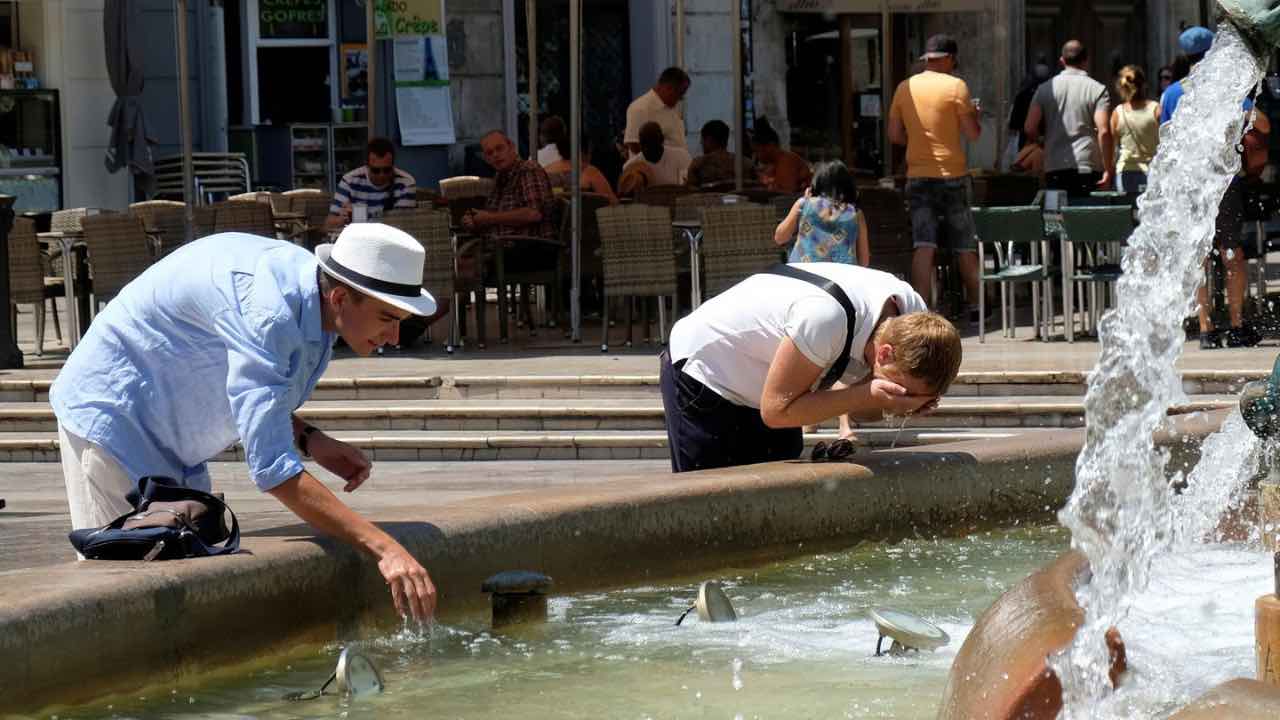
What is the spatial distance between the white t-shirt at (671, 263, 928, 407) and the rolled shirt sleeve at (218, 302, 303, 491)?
5.19 feet

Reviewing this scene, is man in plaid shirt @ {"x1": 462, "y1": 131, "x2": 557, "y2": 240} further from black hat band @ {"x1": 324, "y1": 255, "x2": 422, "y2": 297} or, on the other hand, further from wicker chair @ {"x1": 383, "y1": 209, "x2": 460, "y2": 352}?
black hat band @ {"x1": 324, "y1": 255, "x2": 422, "y2": 297}

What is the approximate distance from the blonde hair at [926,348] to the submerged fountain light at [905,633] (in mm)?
555

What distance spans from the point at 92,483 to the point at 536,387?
270 inches

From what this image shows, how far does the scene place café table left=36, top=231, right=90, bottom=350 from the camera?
1398cm

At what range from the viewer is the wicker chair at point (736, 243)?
13.0 meters

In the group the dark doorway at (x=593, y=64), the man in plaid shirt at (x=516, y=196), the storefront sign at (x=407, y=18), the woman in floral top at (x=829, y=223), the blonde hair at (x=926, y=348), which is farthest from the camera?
the dark doorway at (x=593, y=64)

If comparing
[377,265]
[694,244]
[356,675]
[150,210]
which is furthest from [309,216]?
[377,265]

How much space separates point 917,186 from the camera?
1395 cm

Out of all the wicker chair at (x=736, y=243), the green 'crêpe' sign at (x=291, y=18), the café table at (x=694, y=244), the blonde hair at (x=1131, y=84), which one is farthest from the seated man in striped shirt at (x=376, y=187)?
the green 'crêpe' sign at (x=291, y=18)

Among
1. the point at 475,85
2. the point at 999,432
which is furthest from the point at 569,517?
the point at 475,85

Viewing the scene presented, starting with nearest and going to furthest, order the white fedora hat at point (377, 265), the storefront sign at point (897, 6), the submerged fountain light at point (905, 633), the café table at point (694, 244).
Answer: the white fedora hat at point (377, 265)
the submerged fountain light at point (905, 633)
the café table at point (694, 244)
the storefront sign at point (897, 6)

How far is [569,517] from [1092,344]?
25.7 feet

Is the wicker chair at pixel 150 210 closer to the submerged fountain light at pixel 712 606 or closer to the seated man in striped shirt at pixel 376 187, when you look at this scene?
the seated man in striped shirt at pixel 376 187

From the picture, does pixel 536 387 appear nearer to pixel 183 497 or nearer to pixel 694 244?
pixel 694 244
